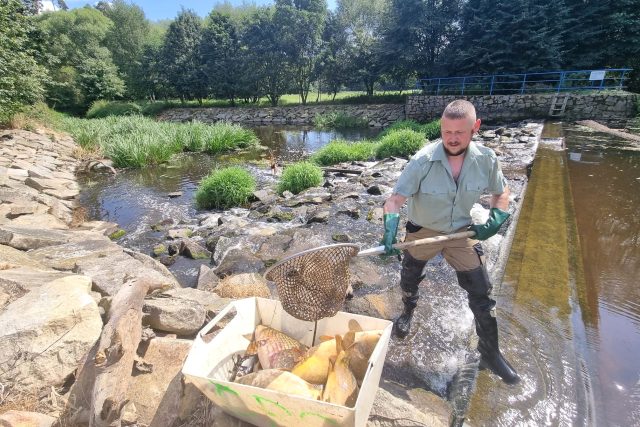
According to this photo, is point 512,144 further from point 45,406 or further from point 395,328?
point 45,406

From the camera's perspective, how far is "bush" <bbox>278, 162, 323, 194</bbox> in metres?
10.1


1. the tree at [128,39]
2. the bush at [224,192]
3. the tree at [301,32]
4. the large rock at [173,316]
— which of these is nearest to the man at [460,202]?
the large rock at [173,316]

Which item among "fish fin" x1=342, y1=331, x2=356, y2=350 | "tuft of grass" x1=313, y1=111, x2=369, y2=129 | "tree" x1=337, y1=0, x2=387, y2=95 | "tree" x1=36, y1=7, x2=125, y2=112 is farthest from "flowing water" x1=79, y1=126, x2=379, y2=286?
"tree" x1=36, y1=7, x2=125, y2=112

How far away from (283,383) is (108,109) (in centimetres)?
4169

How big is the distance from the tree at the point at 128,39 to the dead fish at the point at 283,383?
47.8 m

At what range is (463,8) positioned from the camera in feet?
83.5

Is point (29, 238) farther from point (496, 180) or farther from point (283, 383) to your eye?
point (496, 180)

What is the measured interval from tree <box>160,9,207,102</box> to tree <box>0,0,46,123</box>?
81.3 feet

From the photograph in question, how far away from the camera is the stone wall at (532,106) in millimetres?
18078

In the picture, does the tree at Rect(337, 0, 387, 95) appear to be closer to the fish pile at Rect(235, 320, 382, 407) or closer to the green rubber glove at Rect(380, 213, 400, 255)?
the green rubber glove at Rect(380, 213, 400, 255)

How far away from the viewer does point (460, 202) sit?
2.68m

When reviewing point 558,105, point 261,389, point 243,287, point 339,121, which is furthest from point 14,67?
point 558,105

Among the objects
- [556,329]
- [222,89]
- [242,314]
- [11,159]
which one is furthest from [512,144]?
[222,89]

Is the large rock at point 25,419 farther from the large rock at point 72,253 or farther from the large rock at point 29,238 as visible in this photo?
the large rock at point 29,238
